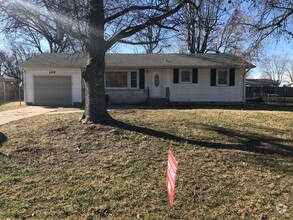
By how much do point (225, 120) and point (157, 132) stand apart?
10.5 feet

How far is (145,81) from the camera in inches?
867

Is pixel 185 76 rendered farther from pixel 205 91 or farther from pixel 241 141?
pixel 241 141

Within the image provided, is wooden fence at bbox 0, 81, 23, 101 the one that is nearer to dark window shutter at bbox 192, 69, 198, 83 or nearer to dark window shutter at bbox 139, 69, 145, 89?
dark window shutter at bbox 139, 69, 145, 89

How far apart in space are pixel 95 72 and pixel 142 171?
423 centimetres

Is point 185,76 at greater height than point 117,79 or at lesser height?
greater

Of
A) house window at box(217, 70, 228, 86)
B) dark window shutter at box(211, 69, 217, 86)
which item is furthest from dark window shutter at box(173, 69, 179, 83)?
house window at box(217, 70, 228, 86)

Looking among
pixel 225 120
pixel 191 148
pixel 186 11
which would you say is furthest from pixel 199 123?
pixel 186 11

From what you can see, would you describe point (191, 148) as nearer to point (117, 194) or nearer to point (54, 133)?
point (117, 194)

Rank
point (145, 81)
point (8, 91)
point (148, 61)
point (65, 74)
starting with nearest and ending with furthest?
point (65, 74)
point (145, 81)
point (148, 61)
point (8, 91)

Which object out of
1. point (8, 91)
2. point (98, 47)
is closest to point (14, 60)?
point (8, 91)

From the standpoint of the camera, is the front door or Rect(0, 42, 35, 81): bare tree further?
Rect(0, 42, 35, 81): bare tree

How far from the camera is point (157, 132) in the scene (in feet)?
27.9

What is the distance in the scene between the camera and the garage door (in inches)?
844

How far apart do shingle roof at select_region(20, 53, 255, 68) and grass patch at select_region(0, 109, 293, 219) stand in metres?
12.0
